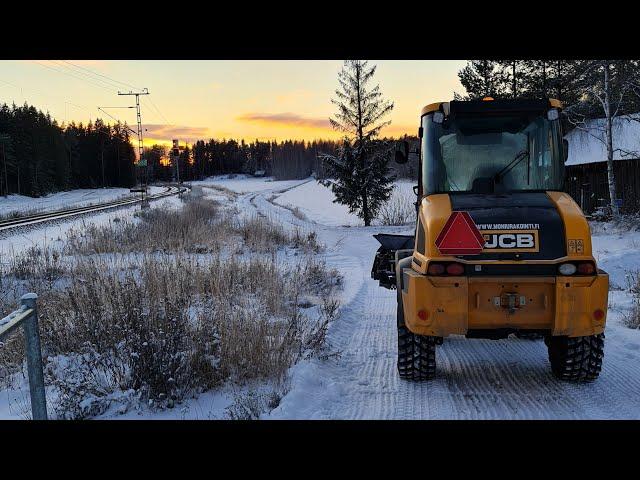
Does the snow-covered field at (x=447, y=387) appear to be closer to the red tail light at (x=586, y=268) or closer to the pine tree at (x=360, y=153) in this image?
the red tail light at (x=586, y=268)

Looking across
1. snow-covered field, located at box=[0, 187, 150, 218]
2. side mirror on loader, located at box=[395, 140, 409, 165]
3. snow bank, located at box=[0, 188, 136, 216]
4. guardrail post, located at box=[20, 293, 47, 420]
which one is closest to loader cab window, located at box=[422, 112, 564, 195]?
side mirror on loader, located at box=[395, 140, 409, 165]

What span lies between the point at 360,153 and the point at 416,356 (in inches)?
858

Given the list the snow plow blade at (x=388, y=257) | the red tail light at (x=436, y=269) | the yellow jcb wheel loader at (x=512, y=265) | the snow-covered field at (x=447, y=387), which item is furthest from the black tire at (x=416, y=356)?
the snow plow blade at (x=388, y=257)

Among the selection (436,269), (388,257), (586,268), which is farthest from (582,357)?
(388,257)

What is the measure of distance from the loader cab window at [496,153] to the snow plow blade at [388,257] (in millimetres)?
2117

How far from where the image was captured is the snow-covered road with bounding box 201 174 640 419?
13.7ft

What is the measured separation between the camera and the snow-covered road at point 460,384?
13.7 ft

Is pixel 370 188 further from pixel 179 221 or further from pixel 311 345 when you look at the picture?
pixel 311 345

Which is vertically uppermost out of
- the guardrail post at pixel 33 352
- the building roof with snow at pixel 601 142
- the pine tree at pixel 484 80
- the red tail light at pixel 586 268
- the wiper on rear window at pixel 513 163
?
the pine tree at pixel 484 80

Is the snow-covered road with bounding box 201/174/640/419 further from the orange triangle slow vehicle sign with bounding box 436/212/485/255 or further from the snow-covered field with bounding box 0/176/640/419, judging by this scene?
the orange triangle slow vehicle sign with bounding box 436/212/485/255

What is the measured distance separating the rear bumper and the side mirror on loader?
1.80 meters

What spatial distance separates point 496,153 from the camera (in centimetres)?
523

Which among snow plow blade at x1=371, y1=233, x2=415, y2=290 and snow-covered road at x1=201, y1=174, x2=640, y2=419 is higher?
snow plow blade at x1=371, y1=233, x2=415, y2=290

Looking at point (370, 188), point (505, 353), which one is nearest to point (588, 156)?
point (370, 188)
